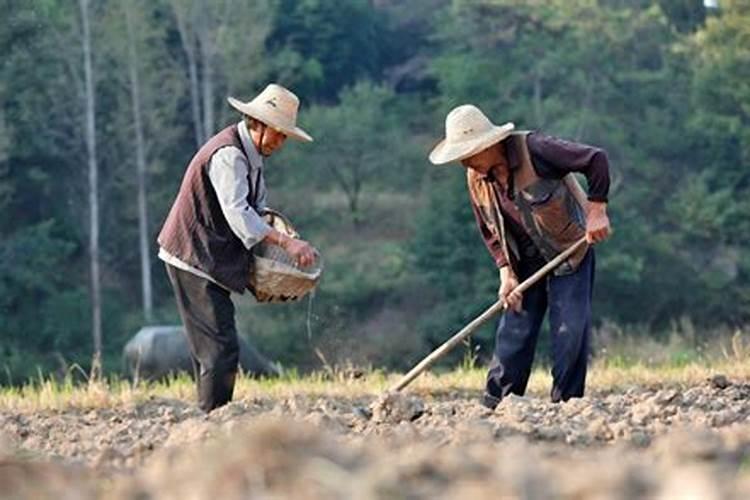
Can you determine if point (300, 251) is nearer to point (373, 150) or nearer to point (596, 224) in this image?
point (596, 224)

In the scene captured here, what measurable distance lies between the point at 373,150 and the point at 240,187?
38.1m

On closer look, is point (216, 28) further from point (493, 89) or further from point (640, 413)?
point (640, 413)

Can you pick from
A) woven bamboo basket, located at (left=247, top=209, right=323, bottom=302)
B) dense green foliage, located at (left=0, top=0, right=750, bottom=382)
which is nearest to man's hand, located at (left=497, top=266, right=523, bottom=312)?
woven bamboo basket, located at (left=247, top=209, right=323, bottom=302)

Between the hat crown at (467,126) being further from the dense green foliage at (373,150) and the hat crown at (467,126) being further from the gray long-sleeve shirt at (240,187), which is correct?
the dense green foliage at (373,150)

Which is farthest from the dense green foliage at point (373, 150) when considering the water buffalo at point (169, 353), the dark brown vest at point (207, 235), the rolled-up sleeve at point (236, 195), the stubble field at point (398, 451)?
the stubble field at point (398, 451)

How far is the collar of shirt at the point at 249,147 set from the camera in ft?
27.7

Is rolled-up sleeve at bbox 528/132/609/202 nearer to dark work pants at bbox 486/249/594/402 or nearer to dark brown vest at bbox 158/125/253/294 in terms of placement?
dark work pants at bbox 486/249/594/402

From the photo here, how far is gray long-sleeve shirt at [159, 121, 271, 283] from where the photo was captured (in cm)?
821

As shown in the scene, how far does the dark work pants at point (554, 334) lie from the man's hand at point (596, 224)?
282 millimetres

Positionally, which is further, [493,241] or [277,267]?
[493,241]

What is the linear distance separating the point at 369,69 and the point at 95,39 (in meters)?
10.5

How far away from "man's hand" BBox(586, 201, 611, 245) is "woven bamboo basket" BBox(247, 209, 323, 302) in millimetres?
1266

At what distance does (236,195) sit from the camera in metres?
8.23

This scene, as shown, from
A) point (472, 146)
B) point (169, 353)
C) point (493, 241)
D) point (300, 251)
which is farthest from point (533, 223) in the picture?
point (169, 353)
